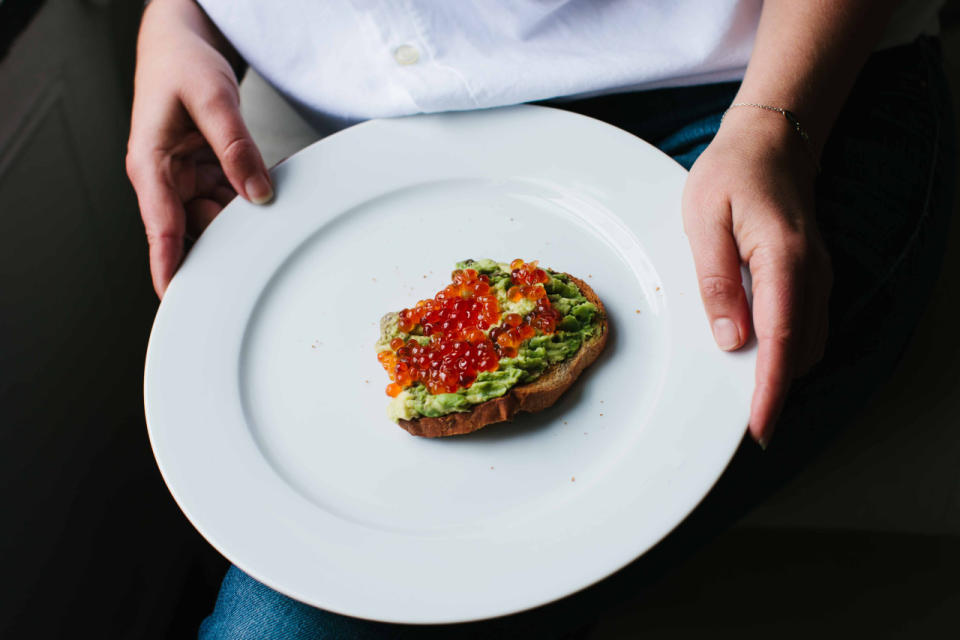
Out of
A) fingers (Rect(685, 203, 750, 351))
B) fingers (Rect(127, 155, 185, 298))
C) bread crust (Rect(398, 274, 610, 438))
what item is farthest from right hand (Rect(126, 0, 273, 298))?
fingers (Rect(685, 203, 750, 351))

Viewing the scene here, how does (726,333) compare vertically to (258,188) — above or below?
below

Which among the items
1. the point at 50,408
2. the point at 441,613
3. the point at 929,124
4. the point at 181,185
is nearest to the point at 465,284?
the point at 441,613

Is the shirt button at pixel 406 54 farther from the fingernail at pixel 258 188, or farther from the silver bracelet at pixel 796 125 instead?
the silver bracelet at pixel 796 125

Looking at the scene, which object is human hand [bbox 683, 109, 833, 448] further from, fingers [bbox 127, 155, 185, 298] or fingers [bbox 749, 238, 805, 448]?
fingers [bbox 127, 155, 185, 298]

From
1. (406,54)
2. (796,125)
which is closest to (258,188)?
(406,54)

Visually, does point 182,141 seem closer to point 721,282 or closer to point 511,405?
point 511,405
